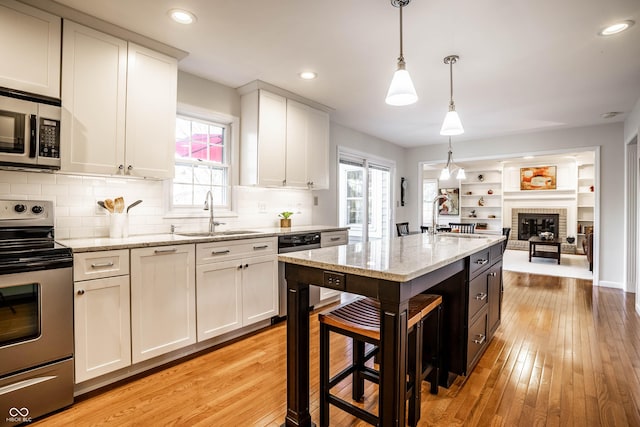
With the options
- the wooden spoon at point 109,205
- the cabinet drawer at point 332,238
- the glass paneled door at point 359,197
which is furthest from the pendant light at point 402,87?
the glass paneled door at point 359,197

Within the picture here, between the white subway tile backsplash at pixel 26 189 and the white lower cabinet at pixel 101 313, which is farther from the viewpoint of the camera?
the white subway tile backsplash at pixel 26 189

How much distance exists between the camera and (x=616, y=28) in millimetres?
2322

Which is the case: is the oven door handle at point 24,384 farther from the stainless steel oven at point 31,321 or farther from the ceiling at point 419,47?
the ceiling at point 419,47

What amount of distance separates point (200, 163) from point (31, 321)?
1875 mm

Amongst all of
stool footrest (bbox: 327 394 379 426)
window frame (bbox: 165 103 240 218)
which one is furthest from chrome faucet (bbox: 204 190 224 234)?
stool footrest (bbox: 327 394 379 426)

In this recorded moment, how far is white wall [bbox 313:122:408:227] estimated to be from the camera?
4.71m

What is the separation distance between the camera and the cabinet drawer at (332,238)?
12.0 feet

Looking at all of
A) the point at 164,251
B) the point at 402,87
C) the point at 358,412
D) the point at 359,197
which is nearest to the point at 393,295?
the point at 358,412

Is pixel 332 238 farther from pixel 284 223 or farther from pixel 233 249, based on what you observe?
pixel 233 249

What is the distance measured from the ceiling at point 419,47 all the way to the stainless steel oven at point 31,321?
152 centimetres

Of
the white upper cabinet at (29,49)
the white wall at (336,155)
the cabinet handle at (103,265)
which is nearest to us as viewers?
the white upper cabinet at (29,49)

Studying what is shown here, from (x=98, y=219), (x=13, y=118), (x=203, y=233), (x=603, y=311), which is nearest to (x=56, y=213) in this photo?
(x=98, y=219)

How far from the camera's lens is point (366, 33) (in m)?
2.41

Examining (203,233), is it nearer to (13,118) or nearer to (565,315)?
(13,118)
